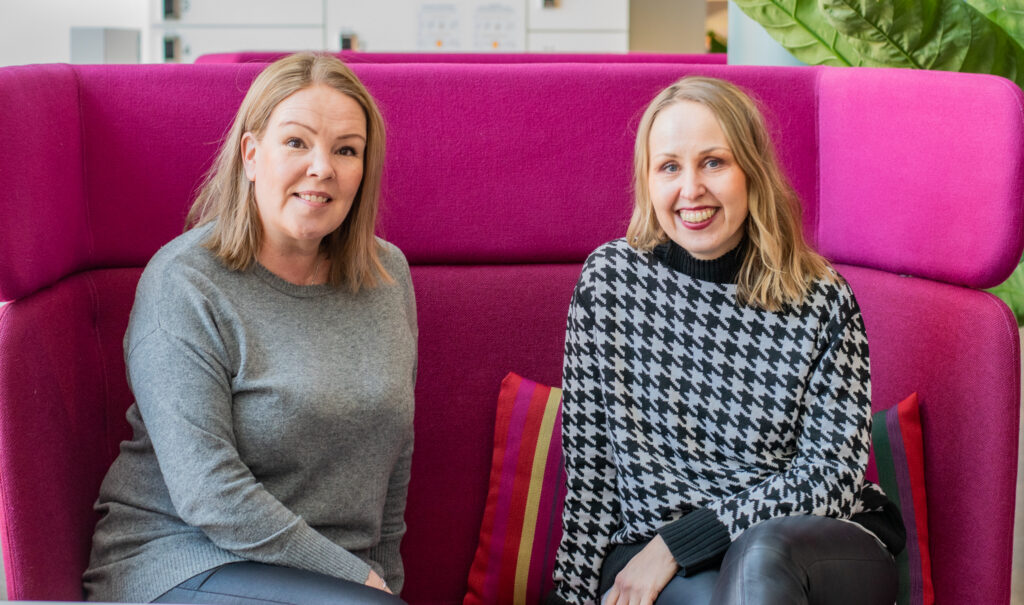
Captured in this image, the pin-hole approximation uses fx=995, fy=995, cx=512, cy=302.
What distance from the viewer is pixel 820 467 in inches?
56.4

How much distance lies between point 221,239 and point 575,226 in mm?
641

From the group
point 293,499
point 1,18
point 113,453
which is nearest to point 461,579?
point 293,499

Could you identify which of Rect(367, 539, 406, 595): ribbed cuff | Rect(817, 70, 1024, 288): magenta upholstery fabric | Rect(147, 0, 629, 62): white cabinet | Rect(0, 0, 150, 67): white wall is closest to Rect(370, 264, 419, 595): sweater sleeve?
Rect(367, 539, 406, 595): ribbed cuff

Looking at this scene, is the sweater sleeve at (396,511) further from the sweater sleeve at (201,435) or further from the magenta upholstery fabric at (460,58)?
the magenta upholstery fabric at (460,58)

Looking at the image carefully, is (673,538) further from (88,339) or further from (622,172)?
(88,339)

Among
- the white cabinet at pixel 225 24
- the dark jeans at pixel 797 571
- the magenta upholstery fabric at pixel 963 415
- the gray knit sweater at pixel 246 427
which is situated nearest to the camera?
the dark jeans at pixel 797 571

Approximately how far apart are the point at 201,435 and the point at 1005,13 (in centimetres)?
175

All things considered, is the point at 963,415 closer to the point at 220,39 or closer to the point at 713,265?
the point at 713,265

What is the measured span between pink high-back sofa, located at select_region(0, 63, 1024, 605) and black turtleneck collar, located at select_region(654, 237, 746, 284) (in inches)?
10.5

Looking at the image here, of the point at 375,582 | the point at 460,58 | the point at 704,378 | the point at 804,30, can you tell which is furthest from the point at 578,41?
the point at 375,582

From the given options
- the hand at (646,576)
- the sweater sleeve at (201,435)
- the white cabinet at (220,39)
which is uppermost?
the white cabinet at (220,39)

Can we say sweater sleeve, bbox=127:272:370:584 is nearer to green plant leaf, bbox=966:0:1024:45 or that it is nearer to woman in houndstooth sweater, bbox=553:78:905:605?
woman in houndstooth sweater, bbox=553:78:905:605

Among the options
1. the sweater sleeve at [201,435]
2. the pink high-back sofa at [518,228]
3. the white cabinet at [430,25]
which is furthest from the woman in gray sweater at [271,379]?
the white cabinet at [430,25]

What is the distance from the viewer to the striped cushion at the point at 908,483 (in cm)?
167
